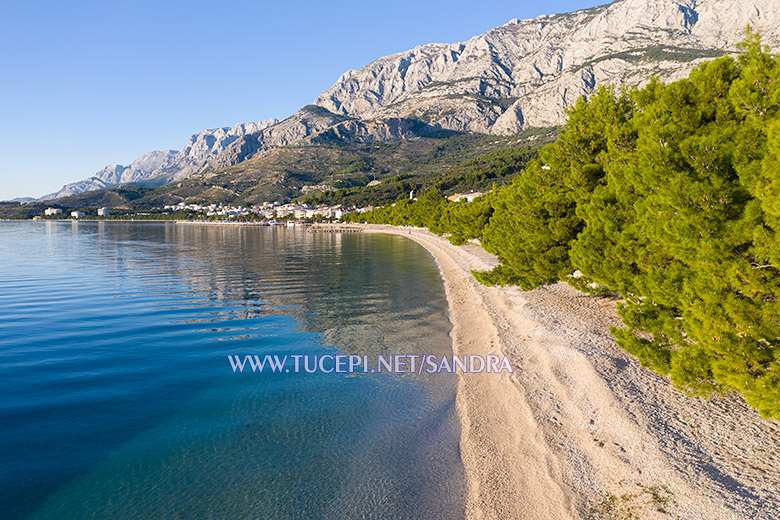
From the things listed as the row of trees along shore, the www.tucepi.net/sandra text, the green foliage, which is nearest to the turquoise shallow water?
the www.tucepi.net/sandra text

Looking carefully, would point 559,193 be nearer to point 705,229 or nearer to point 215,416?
point 705,229

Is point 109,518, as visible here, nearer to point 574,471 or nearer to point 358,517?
point 358,517

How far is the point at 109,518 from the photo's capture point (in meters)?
7.50

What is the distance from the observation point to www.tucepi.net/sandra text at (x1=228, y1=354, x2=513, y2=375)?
47.5 ft

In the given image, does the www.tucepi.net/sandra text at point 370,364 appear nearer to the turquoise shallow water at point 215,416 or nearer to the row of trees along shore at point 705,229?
the turquoise shallow water at point 215,416

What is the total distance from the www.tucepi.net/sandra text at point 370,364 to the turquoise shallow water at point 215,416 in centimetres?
57

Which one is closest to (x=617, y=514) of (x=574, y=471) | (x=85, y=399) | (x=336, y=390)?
(x=574, y=471)

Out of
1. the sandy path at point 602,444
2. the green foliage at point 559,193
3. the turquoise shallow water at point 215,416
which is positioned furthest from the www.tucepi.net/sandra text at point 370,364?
the green foliage at point 559,193

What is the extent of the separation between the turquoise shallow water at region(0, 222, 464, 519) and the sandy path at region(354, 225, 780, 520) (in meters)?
0.91

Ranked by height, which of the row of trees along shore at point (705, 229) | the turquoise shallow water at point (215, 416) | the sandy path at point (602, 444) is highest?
the row of trees along shore at point (705, 229)

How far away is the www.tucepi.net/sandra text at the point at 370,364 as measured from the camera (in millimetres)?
14490

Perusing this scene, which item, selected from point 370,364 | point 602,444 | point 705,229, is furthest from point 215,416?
point 705,229

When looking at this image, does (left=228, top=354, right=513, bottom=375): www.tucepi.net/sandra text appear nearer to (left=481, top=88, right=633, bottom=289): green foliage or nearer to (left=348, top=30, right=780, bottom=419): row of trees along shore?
(left=348, top=30, right=780, bottom=419): row of trees along shore

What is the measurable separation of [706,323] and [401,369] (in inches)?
353
